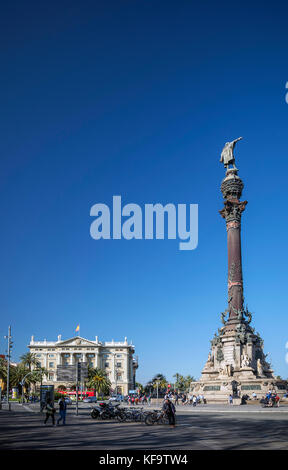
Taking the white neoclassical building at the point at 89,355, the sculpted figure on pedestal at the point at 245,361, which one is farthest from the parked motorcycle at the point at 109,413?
the white neoclassical building at the point at 89,355

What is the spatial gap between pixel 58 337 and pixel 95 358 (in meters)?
15.8

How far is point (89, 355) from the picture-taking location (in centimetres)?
15075

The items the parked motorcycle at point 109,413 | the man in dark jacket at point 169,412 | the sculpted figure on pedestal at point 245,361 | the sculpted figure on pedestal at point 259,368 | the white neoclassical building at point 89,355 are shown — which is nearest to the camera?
the man in dark jacket at point 169,412

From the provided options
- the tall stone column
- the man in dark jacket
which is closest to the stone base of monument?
the tall stone column

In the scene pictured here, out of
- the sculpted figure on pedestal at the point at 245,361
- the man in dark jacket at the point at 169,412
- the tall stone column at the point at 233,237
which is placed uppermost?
the tall stone column at the point at 233,237

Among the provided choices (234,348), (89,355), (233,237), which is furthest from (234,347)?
(89,355)

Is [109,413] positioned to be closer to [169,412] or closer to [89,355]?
[169,412]

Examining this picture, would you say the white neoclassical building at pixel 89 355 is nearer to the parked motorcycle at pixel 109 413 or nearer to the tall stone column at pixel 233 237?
the tall stone column at pixel 233 237

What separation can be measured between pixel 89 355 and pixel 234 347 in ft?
340

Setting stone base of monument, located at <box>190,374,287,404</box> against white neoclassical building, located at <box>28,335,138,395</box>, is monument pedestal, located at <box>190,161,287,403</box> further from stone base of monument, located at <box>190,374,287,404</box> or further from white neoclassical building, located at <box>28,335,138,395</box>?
white neoclassical building, located at <box>28,335,138,395</box>

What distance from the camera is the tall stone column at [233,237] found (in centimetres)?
5741

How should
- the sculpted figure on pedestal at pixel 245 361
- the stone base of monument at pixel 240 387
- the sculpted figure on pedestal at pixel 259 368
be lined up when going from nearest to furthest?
the stone base of monument at pixel 240 387 < the sculpted figure on pedestal at pixel 245 361 < the sculpted figure on pedestal at pixel 259 368

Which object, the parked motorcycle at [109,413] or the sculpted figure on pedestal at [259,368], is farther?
the sculpted figure on pedestal at [259,368]

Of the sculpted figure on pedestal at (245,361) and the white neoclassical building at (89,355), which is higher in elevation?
the sculpted figure on pedestal at (245,361)
